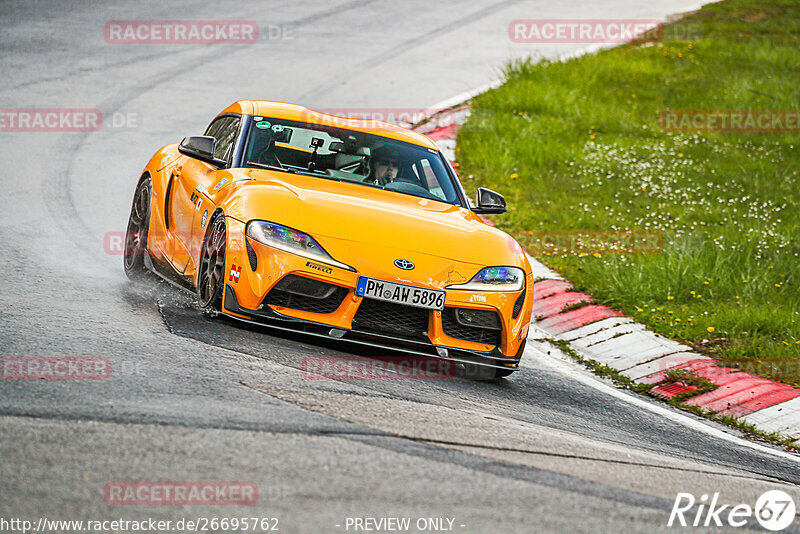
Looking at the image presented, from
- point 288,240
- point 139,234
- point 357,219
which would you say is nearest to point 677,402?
point 357,219

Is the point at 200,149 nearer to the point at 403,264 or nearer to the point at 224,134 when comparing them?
the point at 224,134

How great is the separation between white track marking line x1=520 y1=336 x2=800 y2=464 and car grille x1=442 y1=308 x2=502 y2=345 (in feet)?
3.82

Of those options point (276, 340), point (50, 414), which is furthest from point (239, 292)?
point (50, 414)

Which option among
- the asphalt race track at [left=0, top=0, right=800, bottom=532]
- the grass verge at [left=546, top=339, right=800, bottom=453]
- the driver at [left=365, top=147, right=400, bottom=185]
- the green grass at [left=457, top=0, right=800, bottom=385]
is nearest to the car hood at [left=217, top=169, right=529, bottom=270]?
the driver at [left=365, top=147, right=400, bottom=185]

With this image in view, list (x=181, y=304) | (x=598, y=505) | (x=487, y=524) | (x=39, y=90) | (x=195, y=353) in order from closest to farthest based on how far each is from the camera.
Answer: (x=487, y=524)
(x=598, y=505)
(x=195, y=353)
(x=181, y=304)
(x=39, y=90)

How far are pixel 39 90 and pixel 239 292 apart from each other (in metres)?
10.1

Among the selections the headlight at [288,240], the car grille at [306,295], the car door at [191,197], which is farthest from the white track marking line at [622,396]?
the car door at [191,197]

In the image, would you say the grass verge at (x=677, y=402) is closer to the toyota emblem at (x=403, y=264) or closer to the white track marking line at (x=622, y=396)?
the white track marking line at (x=622, y=396)

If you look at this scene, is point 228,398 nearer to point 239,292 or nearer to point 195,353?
point 195,353

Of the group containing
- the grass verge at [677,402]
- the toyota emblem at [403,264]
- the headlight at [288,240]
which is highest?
the headlight at [288,240]

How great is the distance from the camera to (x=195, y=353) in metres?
5.30

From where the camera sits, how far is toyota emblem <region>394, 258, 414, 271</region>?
227 inches

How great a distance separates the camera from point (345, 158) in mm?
7219

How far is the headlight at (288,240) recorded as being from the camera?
5676 mm
